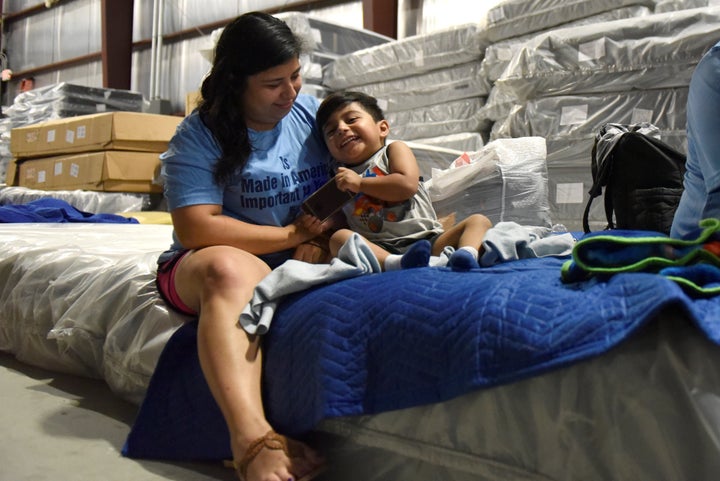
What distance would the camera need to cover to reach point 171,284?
138cm

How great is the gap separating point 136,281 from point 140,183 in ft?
10.6

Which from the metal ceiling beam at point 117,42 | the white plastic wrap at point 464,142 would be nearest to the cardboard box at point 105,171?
the white plastic wrap at point 464,142

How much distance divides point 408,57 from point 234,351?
284 centimetres

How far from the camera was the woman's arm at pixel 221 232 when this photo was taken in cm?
129

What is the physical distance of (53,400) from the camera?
61.6 inches

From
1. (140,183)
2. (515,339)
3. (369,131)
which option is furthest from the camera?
(140,183)

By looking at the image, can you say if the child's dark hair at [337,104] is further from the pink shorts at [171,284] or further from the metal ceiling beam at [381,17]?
the metal ceiling beam at [381,17]

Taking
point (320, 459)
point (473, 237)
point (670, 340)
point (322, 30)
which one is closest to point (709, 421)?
point (670, 340)

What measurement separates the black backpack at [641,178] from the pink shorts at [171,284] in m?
1.08

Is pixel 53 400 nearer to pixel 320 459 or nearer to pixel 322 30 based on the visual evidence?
pixel 320 459

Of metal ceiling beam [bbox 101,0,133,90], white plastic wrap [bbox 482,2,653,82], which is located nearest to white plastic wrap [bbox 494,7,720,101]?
white plastic wrap [bbox 482,2,653,82]

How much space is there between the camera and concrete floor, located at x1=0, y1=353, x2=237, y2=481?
114 cm

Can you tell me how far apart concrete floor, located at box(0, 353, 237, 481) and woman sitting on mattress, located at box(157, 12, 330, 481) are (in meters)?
0.24

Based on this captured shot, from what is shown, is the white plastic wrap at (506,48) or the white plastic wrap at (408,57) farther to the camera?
the white plastic wrap at (408,57)
